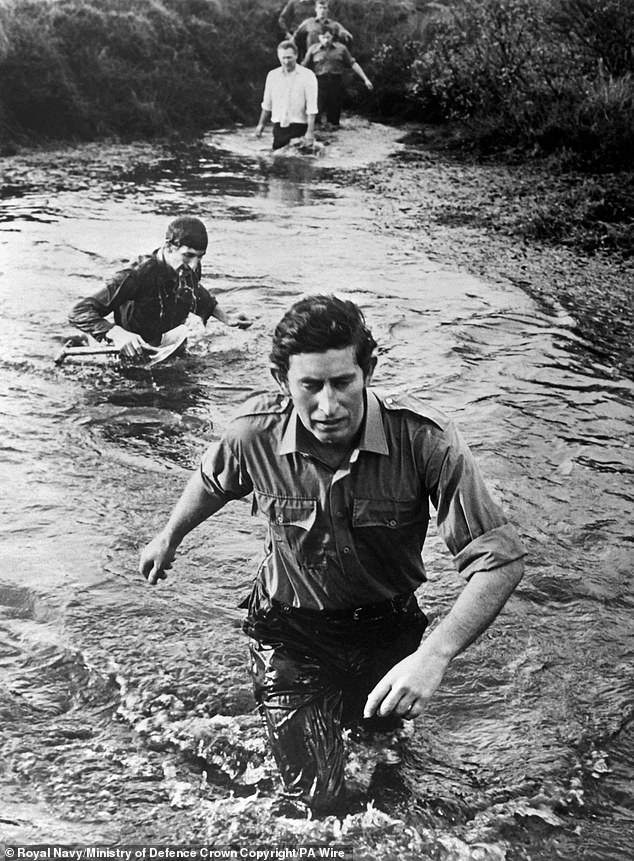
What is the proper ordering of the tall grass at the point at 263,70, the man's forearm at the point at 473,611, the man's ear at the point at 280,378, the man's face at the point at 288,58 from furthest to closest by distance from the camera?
the man's face at the point at 288,58 < the tall grass at the point at 263,70 < the man's ear at the point at 280,378 < the man's forearm at the point at 473,611

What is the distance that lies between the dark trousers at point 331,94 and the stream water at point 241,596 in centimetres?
857

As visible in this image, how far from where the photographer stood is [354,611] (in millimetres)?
3234

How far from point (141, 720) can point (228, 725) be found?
0.29m

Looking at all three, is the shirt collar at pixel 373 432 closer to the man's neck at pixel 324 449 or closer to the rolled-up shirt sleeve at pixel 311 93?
the man's neck at pixel 324 449

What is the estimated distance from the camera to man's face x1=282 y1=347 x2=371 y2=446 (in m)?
2.99

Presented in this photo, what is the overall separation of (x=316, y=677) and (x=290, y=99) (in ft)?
41.1

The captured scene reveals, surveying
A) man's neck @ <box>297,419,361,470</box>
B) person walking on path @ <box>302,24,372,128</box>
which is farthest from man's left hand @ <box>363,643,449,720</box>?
person walking on path @ <box>302,24,372,128</box>

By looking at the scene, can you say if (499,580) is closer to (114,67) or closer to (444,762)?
(444,762)

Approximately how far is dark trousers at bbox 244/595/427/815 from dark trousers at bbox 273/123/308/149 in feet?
40.7

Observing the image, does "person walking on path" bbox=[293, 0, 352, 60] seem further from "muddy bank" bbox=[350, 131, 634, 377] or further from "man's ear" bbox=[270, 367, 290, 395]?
"man's ear" bbox=[270, 367, 290, 395]

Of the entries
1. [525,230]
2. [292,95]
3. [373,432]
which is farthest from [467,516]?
[292,95]

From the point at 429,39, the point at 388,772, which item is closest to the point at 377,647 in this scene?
the point at 388,772

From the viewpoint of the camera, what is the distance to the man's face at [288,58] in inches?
566

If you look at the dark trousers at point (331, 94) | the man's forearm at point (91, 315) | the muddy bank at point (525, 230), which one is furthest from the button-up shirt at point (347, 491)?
the dark trousers at point (331, 94)
